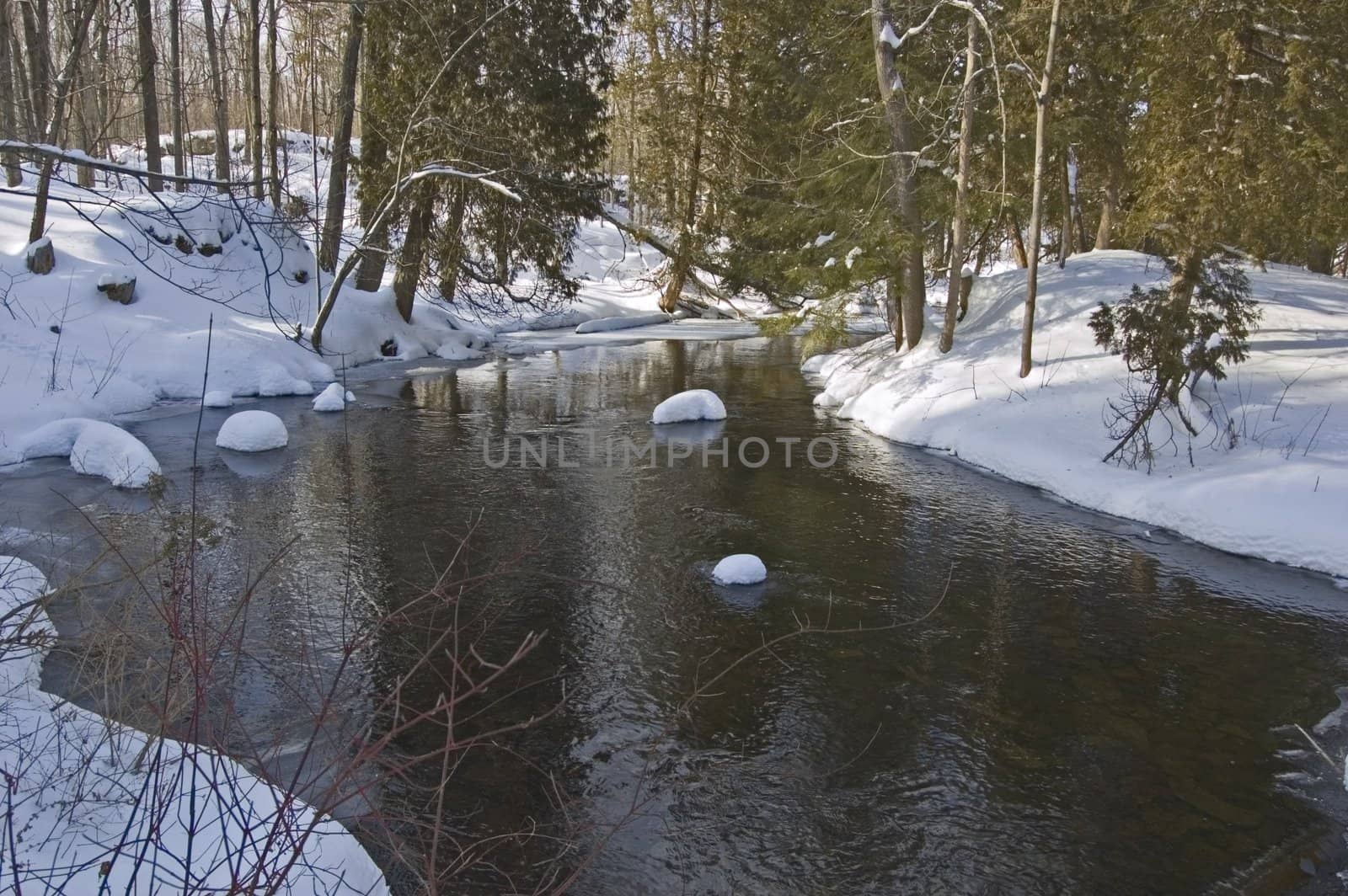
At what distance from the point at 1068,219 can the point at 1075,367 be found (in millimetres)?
9094

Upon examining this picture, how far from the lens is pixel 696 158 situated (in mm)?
32031

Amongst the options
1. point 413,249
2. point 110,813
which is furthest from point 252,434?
point 413,249

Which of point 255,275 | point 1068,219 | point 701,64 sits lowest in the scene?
point 255,275

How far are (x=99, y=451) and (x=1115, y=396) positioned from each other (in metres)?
14.3

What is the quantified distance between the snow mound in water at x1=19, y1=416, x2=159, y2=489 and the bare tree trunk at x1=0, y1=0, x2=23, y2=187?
3243mm

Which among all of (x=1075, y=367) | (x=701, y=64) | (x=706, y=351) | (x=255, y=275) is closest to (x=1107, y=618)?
(x=1075, y=367)

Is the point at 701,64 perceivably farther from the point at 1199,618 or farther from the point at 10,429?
the point at 1199,618

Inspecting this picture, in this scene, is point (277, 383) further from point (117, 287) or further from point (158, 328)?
point (117, 287)

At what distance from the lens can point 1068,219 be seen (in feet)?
76.3

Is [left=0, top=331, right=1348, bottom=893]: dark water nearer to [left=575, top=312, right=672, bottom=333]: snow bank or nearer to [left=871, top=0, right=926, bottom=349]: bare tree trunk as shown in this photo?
[left=871, top=0, right=926, bottom=349]: bare tree trunk

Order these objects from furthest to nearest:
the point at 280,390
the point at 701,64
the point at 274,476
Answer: the point at 701,64, the point at 280,390, the point at 274,476

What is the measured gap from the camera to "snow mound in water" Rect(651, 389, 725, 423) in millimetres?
16281

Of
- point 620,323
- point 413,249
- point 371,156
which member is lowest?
point 620,323

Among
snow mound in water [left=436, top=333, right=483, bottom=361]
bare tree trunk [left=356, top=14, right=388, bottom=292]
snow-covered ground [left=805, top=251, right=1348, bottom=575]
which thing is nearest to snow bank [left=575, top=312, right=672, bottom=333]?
snow mound in water [left=436, top=333, right=483, bottom=361]
